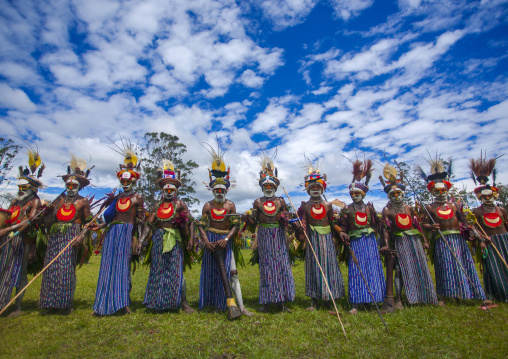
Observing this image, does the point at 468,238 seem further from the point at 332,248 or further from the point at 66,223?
the point at 66,223

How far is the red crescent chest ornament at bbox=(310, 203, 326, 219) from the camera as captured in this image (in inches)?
236

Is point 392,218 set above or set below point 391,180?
below

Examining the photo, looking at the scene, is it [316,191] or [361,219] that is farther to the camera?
[316,191]

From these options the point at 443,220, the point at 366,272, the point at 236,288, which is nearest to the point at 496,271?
the point at 443,220

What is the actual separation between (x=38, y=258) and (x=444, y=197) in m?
8.54

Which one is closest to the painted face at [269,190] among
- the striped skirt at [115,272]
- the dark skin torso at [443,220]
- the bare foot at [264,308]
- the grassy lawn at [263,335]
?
the bare foot at [264,308]

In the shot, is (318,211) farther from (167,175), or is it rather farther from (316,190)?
(167,175)

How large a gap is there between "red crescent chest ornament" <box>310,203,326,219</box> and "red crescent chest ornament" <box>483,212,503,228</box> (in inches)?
138

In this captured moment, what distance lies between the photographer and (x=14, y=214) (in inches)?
229

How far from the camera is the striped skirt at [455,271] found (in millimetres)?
5629

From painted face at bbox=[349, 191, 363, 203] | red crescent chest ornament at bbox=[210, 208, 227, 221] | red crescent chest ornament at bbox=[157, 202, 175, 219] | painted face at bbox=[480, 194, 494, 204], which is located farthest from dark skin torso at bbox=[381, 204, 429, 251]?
red crescent chest ornament at bbox=[157, 202, 175, 219]

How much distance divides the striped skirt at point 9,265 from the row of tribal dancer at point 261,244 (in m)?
0.02

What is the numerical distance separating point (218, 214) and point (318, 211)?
198 cm

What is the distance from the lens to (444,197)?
6.37m
